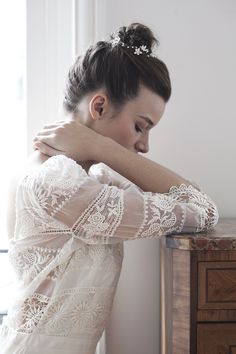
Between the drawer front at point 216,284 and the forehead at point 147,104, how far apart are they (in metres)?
0.34

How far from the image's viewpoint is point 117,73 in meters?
0.93

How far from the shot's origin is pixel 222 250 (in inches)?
31.5

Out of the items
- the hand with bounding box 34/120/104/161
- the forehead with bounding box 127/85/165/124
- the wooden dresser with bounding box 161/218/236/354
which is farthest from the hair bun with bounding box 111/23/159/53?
the wooden dresser with bounding box 161/218/236/354

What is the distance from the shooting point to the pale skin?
90 centimetres

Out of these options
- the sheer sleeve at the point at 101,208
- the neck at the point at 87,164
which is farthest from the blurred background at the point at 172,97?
the sheer sleeve at the point at 101,208

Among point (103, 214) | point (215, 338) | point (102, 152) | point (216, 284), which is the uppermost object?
point (102, 152)

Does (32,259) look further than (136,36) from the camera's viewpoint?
No

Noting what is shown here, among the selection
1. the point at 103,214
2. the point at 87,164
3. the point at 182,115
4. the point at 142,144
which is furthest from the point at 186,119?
the point at 103,214

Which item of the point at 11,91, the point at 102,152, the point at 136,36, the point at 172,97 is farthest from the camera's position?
the point at 11,91

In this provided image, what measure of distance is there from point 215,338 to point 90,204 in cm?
34

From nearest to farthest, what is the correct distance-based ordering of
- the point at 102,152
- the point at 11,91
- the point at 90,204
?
the point at 90,204 < the point at 102,152 < the point at 11,91

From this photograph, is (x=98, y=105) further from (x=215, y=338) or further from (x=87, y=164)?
(x=215, y=338)

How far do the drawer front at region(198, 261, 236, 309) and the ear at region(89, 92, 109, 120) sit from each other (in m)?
0.37

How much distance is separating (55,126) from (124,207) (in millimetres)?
249
